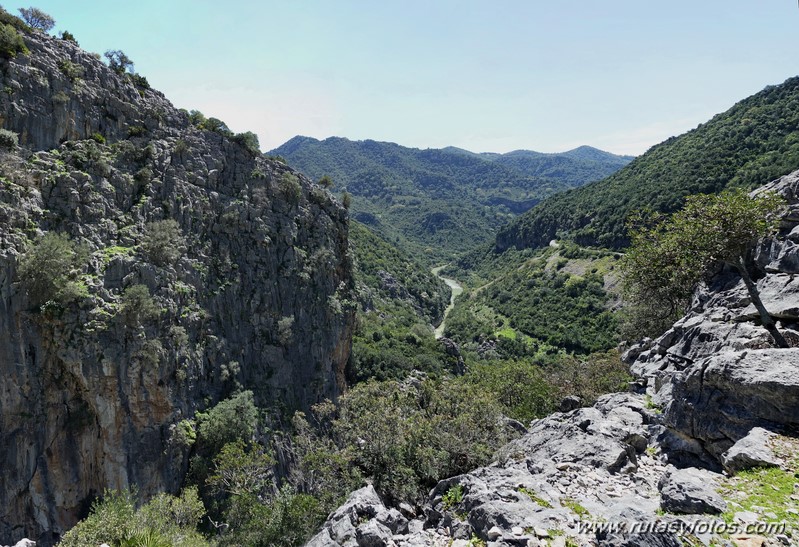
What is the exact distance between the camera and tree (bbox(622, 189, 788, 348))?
18.6 meters

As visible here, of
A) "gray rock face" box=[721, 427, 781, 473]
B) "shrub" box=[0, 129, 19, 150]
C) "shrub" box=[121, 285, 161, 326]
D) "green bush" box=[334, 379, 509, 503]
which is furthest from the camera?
"shrub" box=[121, 285, 161, 326]

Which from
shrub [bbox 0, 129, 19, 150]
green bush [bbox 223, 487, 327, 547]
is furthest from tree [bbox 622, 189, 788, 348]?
shrub [bbox 0, 129, 19, 150]

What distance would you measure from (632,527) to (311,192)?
54.0 m

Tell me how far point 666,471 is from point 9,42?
54.0 metres

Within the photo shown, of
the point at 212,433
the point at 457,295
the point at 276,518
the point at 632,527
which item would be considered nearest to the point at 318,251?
the point at 212,433

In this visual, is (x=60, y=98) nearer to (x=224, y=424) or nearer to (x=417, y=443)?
(x=224, y=424)

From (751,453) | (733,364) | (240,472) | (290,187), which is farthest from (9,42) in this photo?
(751,453)

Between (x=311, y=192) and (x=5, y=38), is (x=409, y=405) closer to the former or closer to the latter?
(x=311, y=192)

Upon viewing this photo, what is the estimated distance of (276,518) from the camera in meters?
19.4

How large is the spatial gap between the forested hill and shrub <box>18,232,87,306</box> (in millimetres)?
87277

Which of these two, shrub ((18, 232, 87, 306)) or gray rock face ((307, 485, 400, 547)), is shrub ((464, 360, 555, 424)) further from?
shrub ((18, 232, 87, 306))

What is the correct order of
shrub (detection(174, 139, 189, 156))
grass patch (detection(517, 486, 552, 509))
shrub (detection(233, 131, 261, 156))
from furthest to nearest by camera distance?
shrub (detection(233, 131, 261, 156))
shrub (detection(174, 139, 189, 156))
grass patch (detection(517, 486, 552, 509))

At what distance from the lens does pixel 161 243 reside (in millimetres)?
37656

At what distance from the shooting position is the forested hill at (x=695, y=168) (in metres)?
85.6
